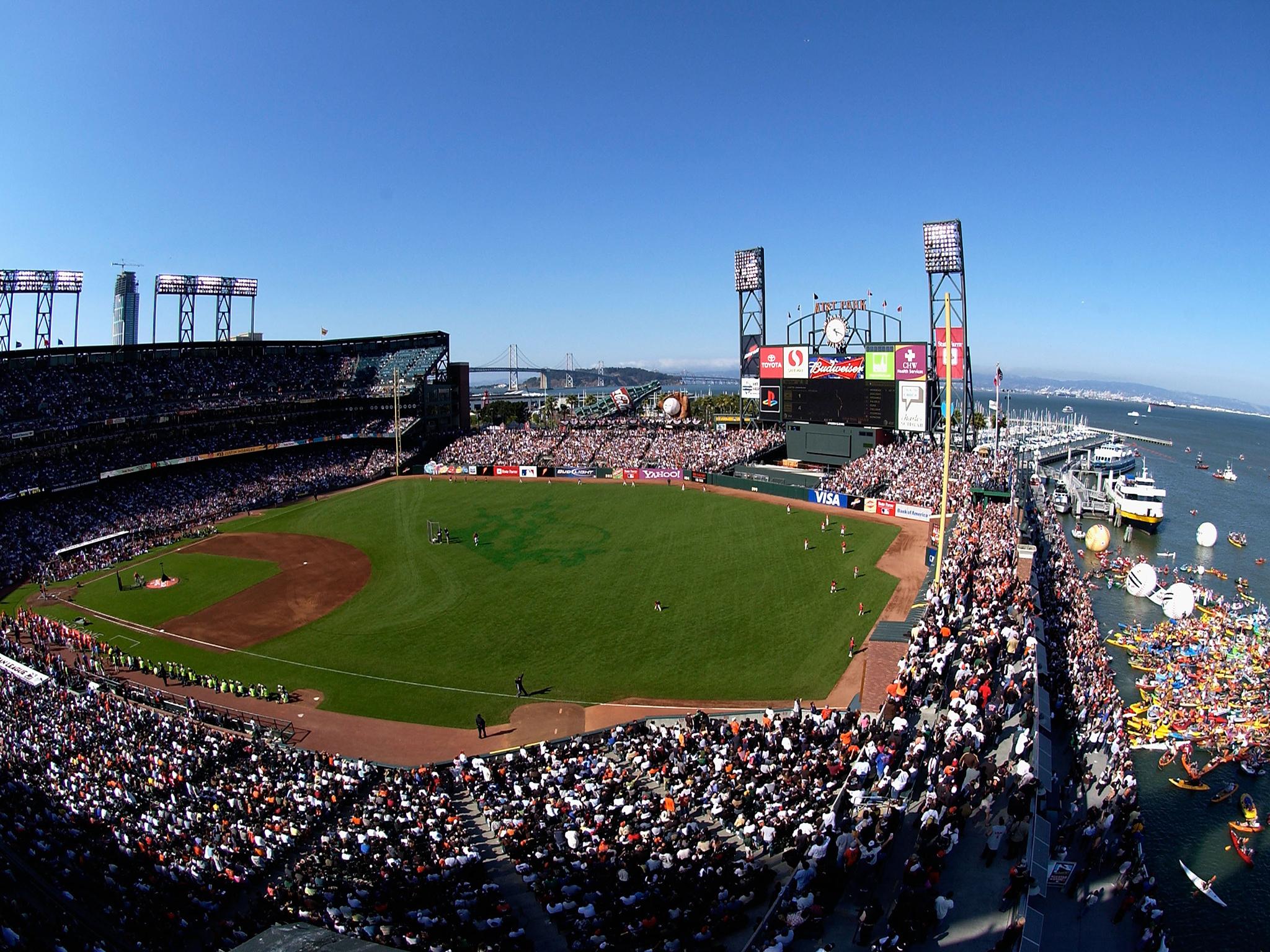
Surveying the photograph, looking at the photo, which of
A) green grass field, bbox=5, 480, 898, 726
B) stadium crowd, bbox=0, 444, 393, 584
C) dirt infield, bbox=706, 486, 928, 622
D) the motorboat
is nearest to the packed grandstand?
green grass field, bbox=5, 480, 898, 726

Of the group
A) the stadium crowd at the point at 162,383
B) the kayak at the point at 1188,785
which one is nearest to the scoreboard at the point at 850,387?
the kayak at the point at 1188,785

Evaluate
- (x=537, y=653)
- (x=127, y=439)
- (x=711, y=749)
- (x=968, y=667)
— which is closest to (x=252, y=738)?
(x=537, y=653)

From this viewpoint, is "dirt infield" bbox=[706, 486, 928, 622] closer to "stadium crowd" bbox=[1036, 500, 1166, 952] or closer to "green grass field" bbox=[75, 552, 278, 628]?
"stadium crowd" bbox=[1036, 500, 1166, 952]

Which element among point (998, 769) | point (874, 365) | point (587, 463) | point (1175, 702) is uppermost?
point (874, 365)

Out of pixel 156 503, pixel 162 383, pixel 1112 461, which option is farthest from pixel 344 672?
pixel 1112 461

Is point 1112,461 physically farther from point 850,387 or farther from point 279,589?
point 279,589

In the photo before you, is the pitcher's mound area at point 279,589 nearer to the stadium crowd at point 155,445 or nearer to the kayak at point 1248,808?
the stadium crowd at point 155,445

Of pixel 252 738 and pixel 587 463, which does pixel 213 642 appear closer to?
pixel 252 738
